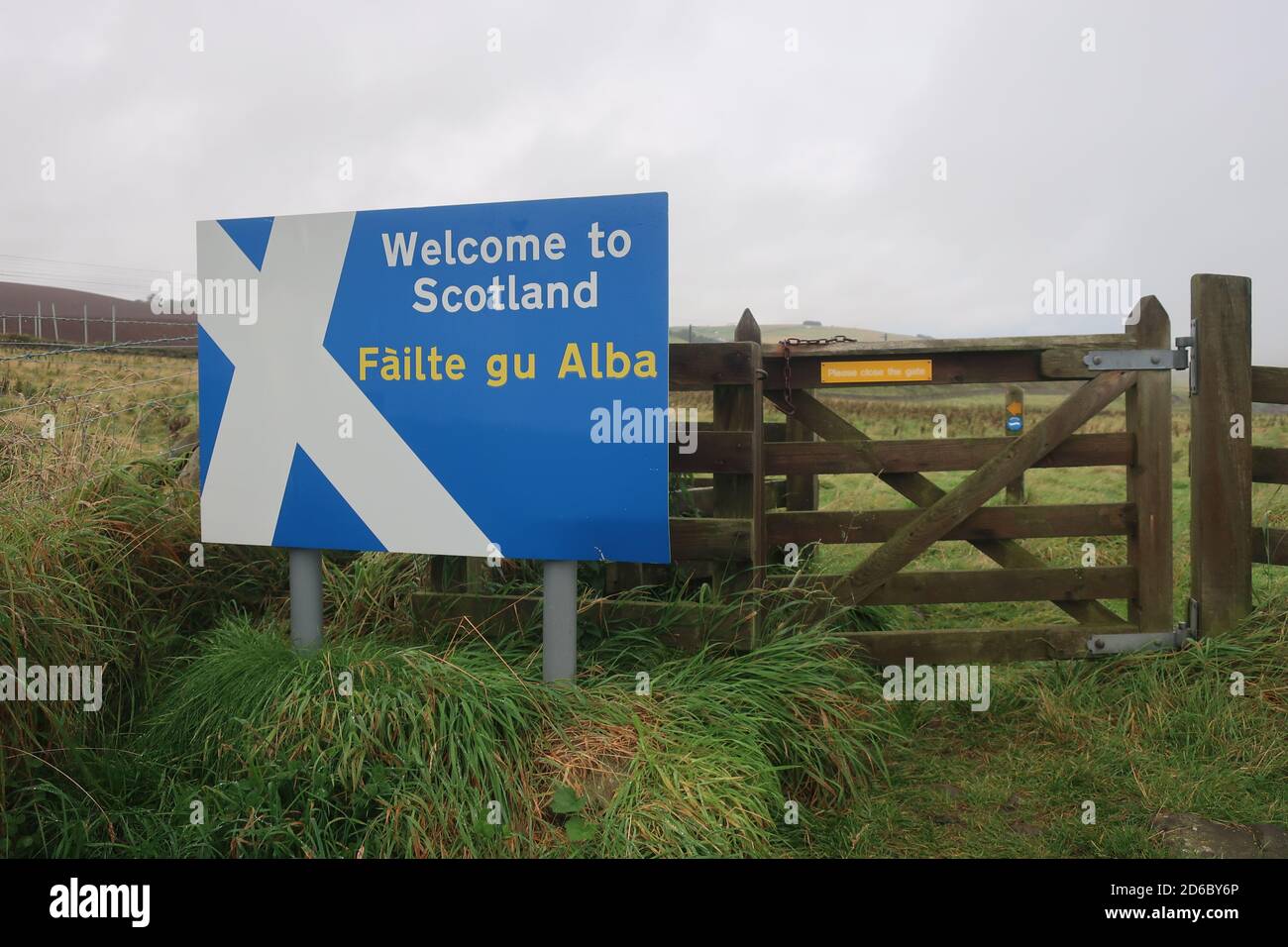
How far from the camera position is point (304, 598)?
14.7ft

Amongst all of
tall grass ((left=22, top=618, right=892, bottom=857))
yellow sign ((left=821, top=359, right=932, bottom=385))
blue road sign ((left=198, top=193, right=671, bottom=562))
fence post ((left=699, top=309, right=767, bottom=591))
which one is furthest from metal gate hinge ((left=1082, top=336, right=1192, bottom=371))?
blue road sign ((left=198, top=193, right=671, bottom=562))

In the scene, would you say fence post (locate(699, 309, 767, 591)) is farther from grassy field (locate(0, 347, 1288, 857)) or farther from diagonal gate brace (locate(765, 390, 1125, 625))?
diagonal gate brace (locate(765, 390, 1125, 625))

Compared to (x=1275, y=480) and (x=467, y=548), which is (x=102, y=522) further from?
(x=1275, y=480)

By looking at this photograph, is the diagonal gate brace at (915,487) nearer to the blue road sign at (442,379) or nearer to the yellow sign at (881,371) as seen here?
the yellow sign at (881,371)

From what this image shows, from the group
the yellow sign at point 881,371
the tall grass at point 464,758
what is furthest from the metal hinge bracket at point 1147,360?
the tall grass at point 464,758

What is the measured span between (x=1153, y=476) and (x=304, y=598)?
15.9 feet

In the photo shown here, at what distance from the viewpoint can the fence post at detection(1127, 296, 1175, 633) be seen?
17.9 ft

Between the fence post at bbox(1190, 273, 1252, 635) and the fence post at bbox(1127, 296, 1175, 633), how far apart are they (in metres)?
0.19

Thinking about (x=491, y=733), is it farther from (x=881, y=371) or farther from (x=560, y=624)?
(x=881, y=371)

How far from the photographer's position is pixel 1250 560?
549 centimetres

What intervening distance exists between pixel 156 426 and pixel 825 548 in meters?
6.83

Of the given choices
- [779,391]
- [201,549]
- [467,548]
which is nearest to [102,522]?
[201,549]
